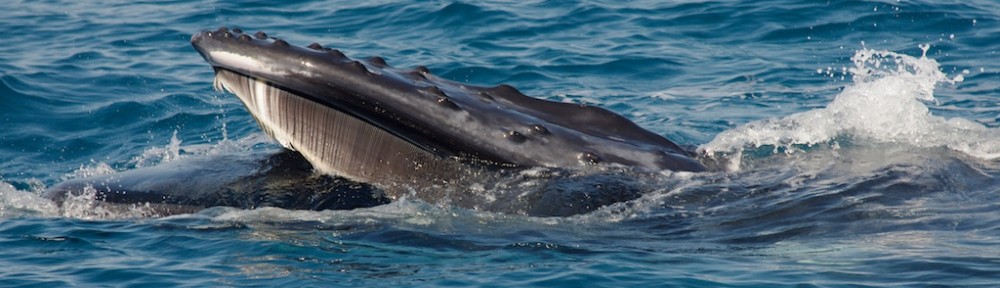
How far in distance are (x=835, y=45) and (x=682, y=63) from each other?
227 centimetres

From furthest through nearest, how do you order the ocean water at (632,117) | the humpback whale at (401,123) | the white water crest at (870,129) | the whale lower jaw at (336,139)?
the white water crest at (870,129)
the whale lower jaw at (336,139)
the humpback whale at (401,123)
the ocean water at (632,117)

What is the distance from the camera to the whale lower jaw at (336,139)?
333 inches

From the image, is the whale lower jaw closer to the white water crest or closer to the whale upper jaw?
the whale upper jaw

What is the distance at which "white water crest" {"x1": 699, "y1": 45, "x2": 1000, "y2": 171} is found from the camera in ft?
32.5

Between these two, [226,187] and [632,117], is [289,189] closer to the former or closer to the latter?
[226,187]

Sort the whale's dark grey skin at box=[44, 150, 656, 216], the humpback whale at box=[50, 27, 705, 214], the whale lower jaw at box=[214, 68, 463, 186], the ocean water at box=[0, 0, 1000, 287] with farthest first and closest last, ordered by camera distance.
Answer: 1. the whale lower jaw at box=[214, 68, 463, 186]
2. the whale's dark grey skin at box=[44, 150, 656, 216]
3. the humpback whale at box=[50, 27, 705, 214]
4. the ocean water at box=[0, 0, 1000, 287]

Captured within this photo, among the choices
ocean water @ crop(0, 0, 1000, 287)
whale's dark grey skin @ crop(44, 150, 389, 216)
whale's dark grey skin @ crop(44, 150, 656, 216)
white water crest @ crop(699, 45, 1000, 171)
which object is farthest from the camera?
white water crest @ crop(699, 45, 1000, 171)

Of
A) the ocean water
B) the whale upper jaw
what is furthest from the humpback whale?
the ocean water

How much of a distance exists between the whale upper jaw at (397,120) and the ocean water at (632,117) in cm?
33

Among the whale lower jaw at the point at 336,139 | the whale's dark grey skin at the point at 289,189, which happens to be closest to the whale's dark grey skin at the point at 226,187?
the whale's dark grey skin at the point at 289,189

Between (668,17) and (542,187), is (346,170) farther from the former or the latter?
(668,17)

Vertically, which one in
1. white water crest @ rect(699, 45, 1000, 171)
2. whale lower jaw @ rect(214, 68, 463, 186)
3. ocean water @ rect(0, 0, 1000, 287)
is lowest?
ocean water @ rect(0, 0, 1000, 287)

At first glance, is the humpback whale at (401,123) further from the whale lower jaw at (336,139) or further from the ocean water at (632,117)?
the ocean water at (632,117)

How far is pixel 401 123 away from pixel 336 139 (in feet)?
1.74
